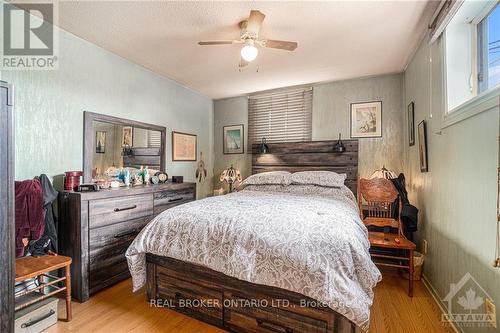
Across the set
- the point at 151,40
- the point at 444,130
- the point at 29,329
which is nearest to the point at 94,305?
the point at 29,329

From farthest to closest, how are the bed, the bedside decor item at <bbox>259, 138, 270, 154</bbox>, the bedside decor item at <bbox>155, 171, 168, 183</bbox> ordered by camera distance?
the bedside decor item at <bbox>259, 138, 270, 154</bbox> → the bedside decor item at <bbox>155, 171, 168, 183</bbox> → the bed

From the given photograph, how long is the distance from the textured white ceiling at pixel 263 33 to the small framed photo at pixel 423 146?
3.11 feet

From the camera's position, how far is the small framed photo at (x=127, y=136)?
2932 millimetres

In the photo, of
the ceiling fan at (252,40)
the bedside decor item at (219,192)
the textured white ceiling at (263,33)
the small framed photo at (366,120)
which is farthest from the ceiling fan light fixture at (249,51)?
the bedside decor item at (219,192)

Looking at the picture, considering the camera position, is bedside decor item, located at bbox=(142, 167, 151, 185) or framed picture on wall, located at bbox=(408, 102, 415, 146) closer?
framed picture on wall, located at bbox=(408, 102, 415, 146)

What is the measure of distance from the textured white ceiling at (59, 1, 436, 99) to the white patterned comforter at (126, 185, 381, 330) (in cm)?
173

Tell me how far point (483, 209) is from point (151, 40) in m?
3.18

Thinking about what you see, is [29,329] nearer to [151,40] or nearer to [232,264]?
[232,264]

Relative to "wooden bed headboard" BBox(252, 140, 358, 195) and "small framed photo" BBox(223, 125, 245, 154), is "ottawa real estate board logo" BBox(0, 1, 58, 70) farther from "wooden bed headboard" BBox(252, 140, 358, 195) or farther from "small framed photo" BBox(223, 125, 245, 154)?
"wooden bed headboard" BBox(252, 140, 358, 195)

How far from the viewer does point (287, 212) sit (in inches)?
73.6

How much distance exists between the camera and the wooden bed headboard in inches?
139

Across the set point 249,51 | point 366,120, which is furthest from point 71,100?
point 366,120

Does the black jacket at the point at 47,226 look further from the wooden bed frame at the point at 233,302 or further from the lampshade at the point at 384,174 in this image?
the lampshade at the point at 384,174

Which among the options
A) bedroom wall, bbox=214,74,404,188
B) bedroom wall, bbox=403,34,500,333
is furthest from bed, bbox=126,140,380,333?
bedroom wall, bbox=214,74,404,188
